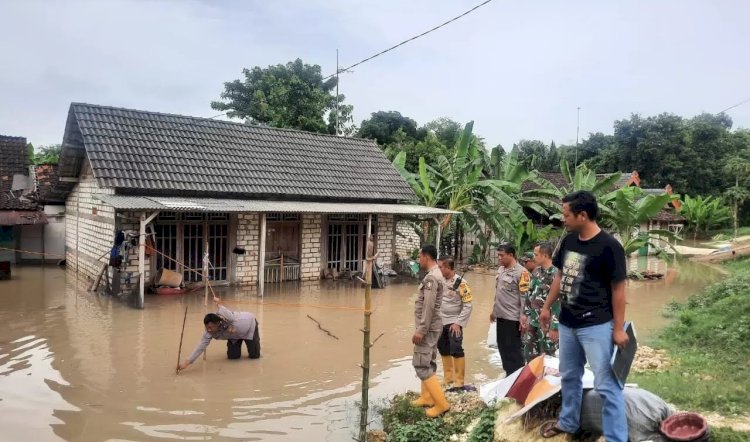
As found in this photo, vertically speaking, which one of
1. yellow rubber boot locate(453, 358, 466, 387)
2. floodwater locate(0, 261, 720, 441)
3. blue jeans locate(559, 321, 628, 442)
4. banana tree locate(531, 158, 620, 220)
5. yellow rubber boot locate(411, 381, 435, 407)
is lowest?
floodwater locate(0, 261, 720, 441)

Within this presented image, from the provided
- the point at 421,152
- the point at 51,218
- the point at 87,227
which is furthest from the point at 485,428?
the point at 421,152

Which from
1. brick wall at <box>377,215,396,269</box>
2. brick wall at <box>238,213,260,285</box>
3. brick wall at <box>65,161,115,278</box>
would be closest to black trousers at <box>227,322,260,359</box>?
brick wall at <box>65,161,115,278</box>

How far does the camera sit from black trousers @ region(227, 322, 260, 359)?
7.66m

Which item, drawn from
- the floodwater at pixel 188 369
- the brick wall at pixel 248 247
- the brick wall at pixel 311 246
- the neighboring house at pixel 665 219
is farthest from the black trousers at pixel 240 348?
the neighboring house at pixel 665 219

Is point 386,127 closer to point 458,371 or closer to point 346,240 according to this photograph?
point 346,240

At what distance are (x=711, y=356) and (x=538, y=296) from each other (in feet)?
10.1

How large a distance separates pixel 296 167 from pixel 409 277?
15.2 feet

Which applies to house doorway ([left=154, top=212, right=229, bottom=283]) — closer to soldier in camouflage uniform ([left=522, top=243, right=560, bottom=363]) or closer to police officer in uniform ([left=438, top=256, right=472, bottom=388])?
police officer in uniform ([left=438, top=256, right=472, bottom=388])

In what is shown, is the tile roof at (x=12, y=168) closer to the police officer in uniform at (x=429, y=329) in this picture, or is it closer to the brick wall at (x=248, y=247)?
the brick wall at (x=248, y=247)

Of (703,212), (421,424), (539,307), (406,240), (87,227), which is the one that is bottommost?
(421,424)

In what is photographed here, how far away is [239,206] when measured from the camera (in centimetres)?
1289

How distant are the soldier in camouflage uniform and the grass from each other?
1015mm

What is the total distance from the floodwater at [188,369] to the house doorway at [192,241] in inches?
47.0

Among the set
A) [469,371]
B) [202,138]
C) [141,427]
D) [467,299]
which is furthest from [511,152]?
[141,427]
